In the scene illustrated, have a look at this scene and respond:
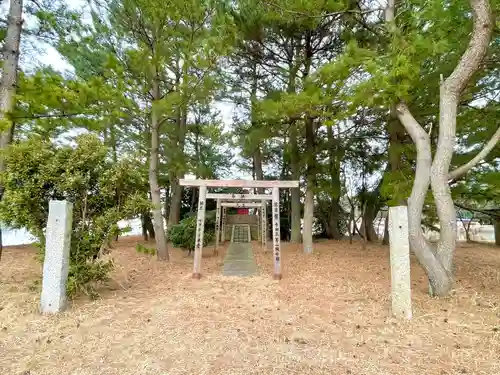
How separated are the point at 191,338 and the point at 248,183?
3.67m

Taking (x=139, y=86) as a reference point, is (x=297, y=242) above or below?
below

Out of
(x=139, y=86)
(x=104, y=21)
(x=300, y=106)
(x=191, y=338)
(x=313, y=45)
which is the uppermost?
(x=313, y=45)

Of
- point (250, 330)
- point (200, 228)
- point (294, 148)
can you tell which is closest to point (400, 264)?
point (250, 330)

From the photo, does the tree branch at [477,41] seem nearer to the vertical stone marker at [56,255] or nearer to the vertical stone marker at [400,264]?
the vertical stone marker at [400,264]

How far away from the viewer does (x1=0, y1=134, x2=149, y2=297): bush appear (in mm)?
3775

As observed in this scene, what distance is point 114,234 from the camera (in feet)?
13.6

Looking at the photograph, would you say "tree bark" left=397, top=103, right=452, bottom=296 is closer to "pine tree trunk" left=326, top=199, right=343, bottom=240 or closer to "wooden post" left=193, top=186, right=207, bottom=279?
"wooden post" left=193, top=186, right=207, bottom=279

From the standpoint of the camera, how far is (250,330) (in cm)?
311

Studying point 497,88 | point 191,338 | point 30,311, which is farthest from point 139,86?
point 497,88

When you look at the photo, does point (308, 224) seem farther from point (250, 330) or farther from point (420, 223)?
point (250, 330)

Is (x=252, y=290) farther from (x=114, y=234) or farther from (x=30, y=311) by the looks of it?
(x=30, y=311)

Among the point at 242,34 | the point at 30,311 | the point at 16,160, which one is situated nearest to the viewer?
the point at 30,311

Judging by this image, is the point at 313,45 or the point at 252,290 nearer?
the point at 252,290

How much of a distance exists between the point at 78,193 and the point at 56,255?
0.85m
